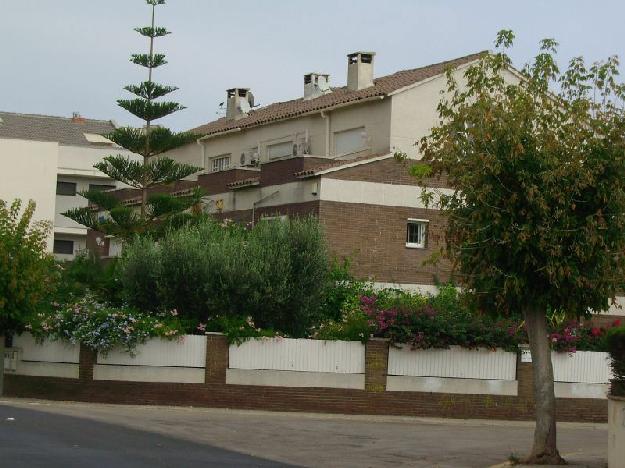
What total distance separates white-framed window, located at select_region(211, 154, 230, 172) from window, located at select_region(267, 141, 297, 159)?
10.5 feet

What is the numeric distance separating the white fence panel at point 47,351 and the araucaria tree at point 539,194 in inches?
486

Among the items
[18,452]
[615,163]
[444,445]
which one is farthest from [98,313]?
[615,163]

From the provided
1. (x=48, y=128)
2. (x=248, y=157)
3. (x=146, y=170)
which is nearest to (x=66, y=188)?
(x=48, y=128)

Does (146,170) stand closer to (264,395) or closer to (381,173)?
(381,173)

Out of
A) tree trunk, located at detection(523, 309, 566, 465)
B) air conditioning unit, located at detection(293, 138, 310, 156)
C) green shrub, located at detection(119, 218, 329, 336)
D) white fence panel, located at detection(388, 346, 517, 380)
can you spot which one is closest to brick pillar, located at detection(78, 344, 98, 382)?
green shrub, located at detection(119, 218, 329, 336)

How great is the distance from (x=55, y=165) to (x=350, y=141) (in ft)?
74.8

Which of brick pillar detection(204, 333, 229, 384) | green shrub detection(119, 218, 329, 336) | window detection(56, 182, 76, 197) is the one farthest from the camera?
window detection(56, 182, 76, 197)

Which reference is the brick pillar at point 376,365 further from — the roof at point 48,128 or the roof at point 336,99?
the roof at point 48,128

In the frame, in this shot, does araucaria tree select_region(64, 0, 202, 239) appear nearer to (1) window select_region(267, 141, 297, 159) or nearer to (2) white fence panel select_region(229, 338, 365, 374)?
(1) window select_region(267, 141, 297, 159)

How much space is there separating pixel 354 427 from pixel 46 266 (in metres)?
8.34

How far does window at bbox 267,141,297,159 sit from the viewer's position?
42.7m

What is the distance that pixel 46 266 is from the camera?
1117 inches

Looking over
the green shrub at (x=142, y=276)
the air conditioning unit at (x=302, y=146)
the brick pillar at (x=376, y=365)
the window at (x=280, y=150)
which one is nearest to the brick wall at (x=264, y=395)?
the brick pillar at (x=376, y=365)

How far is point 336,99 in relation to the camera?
4103cm
